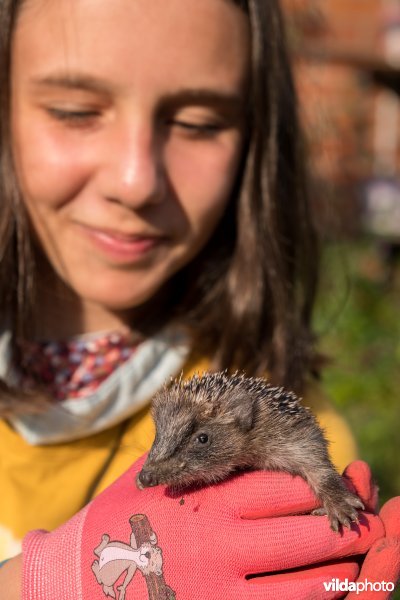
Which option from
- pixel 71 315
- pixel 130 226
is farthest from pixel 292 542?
pixel 71 315

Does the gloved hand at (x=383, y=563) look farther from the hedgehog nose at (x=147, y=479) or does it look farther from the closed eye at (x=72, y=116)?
the closed eye at (x=72, y=116)

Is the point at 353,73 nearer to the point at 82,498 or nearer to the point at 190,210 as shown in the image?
the point at 190,210

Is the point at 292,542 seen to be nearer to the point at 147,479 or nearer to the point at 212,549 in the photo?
the point at 212,549

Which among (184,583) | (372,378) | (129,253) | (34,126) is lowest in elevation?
(372,378)

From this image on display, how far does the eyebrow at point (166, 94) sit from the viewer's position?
288 cm

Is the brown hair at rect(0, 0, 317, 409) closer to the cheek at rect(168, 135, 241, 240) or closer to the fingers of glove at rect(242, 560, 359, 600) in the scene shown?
the cheek at rect(168, 135, 241, 240)

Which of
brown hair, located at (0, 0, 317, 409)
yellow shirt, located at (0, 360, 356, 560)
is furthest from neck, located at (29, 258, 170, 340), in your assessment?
yellow shirt, located at (0, 360, 356, 560)

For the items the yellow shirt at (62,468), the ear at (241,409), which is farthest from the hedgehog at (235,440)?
the yellow shirt at (62,468)

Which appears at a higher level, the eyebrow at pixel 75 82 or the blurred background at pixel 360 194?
the eyebrow at pixel 75 82

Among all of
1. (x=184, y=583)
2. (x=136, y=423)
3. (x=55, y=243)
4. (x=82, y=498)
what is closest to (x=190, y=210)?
(x=55, y=243)

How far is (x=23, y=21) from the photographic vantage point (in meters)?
3.04

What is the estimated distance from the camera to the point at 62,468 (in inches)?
134

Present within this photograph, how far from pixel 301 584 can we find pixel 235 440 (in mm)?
468

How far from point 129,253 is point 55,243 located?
373mm
